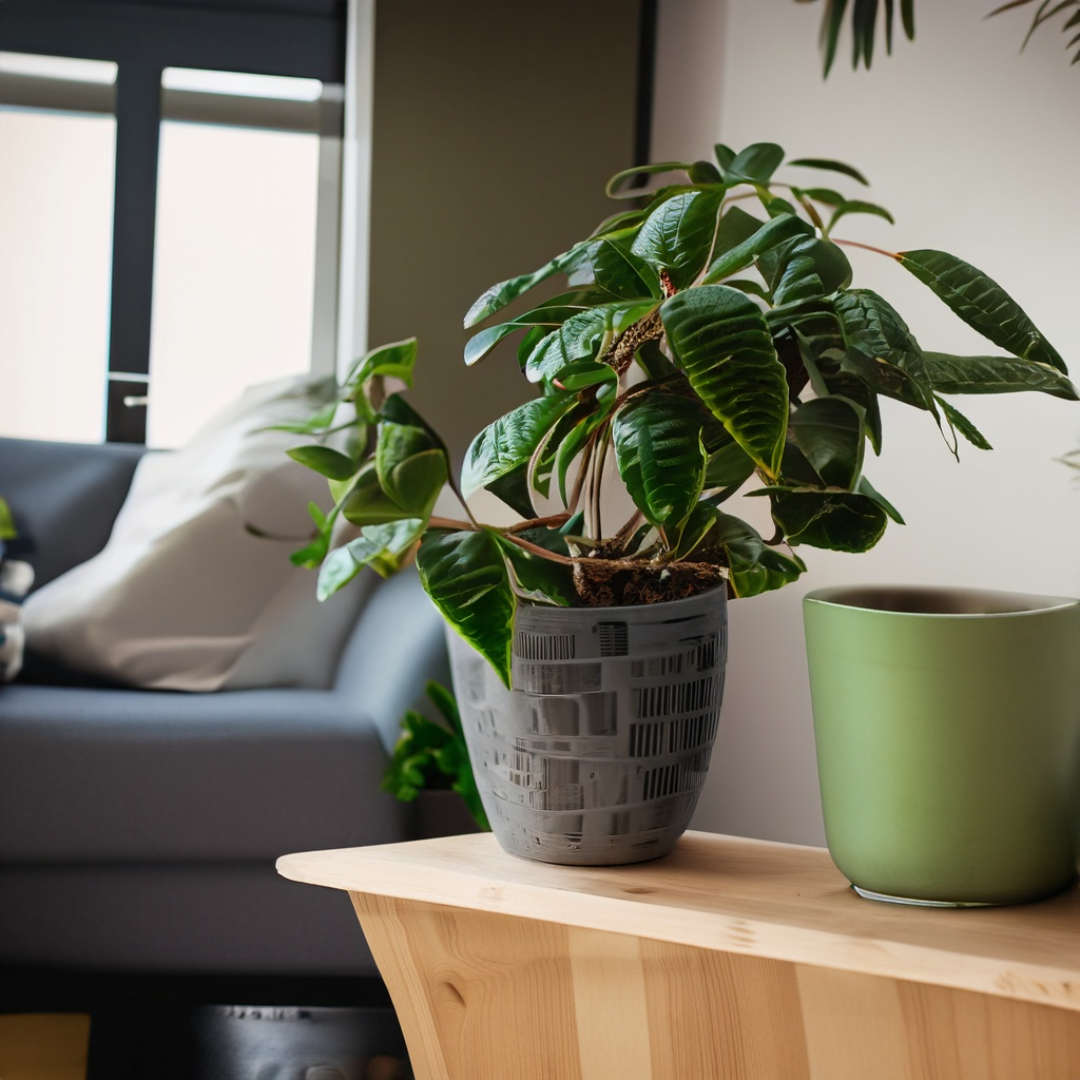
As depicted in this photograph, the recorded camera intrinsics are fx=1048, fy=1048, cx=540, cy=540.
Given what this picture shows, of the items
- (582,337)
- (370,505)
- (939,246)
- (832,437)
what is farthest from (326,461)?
(939,246)

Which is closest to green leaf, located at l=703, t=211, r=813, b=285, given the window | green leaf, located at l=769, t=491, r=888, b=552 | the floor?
green leaf, located at l=769, t=491, r=888, b=552

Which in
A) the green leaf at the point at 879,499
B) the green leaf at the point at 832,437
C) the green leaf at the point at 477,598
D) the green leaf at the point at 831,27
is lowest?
the green leaf at the point at 477,598

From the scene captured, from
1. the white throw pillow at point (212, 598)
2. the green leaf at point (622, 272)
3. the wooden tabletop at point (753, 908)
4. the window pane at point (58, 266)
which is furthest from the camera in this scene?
the window pane at point (58, 266)

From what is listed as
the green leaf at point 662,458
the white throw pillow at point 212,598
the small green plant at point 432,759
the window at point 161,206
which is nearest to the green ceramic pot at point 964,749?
the green leaf at point 662,458

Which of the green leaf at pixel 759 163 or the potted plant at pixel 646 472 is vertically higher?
the green leaf at pixel 759 163

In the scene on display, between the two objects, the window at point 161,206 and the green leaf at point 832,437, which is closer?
the green leaf at point 832,437

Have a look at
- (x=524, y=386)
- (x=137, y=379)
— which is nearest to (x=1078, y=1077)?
(x=524, y=386)

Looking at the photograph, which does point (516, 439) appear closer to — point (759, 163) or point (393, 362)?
point (393, 362)

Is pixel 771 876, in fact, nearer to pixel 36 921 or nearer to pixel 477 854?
pixel 477 854

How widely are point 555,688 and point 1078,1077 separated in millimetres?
313

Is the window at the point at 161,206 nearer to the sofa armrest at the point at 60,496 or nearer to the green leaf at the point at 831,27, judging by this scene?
the sofa armrest at the point at 60,496

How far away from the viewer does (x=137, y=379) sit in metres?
2.69

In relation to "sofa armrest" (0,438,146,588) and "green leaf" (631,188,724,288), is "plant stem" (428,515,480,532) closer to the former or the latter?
"green leaf" (631,188,724,288)

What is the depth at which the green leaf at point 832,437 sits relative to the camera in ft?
1.67
